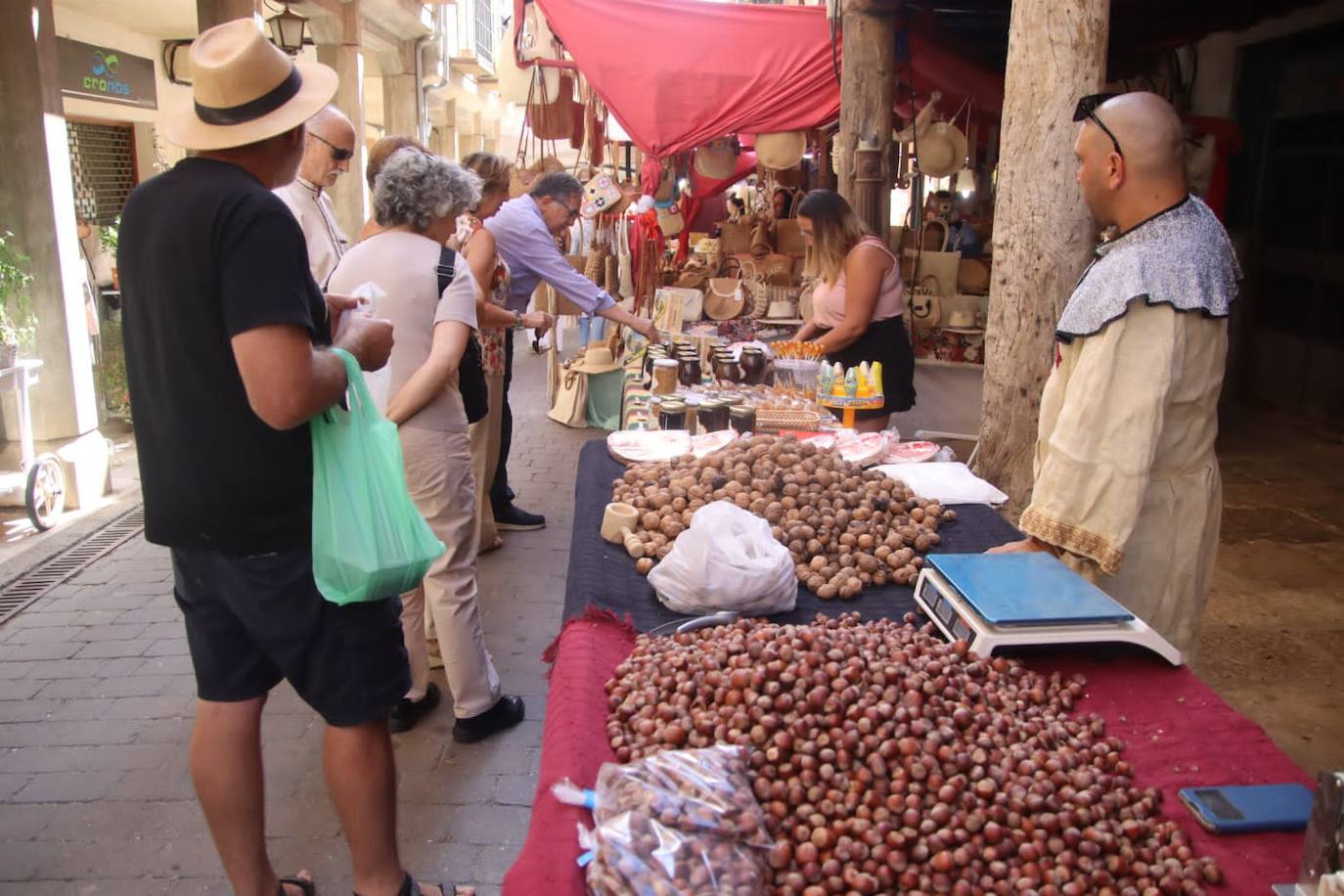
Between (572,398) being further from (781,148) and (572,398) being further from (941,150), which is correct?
(941,150)

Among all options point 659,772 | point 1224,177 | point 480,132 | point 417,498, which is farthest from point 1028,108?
point 480,132

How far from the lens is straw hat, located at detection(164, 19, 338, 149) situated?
2055 mm

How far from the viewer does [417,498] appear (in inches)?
129

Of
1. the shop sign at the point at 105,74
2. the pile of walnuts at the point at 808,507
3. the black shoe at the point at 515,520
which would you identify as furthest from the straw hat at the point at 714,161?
the pile of walnuts at the point at 808,507

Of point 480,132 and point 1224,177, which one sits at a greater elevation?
point 480,132

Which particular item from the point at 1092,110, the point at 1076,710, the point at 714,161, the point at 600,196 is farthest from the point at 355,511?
the point at 714,161

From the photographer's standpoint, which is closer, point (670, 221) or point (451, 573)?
point (451, 573)

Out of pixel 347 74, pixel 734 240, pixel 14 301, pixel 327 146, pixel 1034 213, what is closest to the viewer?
pixel 1034 213

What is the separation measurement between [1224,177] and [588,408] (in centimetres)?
533

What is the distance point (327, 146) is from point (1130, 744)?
11.2 ft

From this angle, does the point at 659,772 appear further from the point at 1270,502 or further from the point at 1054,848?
the point at 1270,502

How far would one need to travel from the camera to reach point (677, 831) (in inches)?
54.2

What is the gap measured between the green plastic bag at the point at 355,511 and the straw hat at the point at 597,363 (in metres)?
6.15

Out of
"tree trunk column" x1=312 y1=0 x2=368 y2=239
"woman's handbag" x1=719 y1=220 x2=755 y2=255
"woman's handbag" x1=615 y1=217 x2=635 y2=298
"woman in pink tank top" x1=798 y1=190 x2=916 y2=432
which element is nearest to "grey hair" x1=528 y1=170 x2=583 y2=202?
"woman in pink tank top" x1=798 y1=190 x2=916 y2=432
